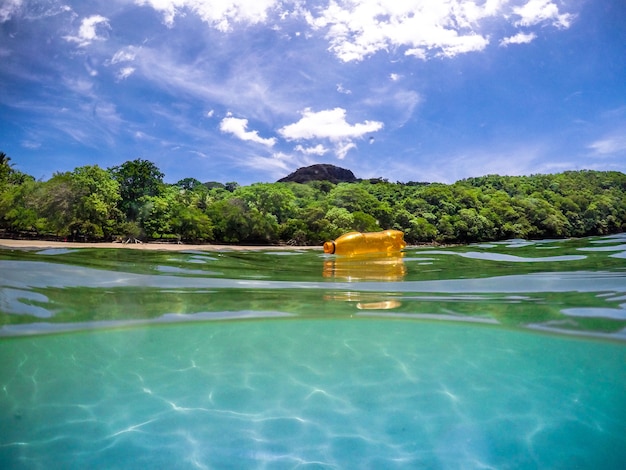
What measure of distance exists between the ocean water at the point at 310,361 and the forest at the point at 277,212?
4.08 metres

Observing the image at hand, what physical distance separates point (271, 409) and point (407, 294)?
3.87m

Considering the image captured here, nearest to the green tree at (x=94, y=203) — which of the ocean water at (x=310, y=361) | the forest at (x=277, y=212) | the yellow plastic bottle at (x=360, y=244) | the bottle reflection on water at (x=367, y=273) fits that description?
the forest at (x=277, y=212)

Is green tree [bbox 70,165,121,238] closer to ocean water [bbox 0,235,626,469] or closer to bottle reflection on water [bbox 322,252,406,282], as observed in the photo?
ocean water [bbox 0,235,626,469]

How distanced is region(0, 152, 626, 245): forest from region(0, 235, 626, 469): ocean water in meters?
4.08

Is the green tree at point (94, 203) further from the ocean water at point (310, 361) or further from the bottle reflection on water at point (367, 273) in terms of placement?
the bottle reflection on water at point (367, 273)

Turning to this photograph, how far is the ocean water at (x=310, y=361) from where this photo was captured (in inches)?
141

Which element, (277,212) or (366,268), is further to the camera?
(277,212)

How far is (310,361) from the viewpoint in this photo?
538 centimetres

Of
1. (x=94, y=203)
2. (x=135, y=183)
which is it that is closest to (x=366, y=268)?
(x=94, y=203)

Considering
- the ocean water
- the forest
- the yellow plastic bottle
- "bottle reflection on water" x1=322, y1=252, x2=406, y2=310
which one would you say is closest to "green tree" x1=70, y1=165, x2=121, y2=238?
the forest

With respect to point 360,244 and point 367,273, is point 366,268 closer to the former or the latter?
point 367,273

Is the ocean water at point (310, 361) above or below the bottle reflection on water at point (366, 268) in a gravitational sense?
below

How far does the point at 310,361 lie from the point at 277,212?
40.6 ft

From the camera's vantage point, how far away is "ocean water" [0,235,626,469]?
141 inches
